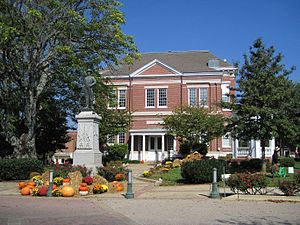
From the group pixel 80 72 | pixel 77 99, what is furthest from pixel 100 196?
pixel 77 99

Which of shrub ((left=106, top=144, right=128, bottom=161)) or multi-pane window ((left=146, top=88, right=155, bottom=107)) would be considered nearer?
shrub ((left=106, top=144, right=128, bottom=161))

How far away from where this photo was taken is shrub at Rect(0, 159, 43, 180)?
Answer: 20.0 meters

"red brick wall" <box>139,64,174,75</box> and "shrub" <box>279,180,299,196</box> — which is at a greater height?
"red brick wall" <box>139,64,174,75</box>

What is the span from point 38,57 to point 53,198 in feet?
39.7

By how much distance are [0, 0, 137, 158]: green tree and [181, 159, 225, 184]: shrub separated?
9.17 metres

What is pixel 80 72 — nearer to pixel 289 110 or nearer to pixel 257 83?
pixel 257 83

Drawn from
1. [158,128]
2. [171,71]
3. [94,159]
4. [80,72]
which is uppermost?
[171,71]

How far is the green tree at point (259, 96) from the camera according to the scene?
2095 cm

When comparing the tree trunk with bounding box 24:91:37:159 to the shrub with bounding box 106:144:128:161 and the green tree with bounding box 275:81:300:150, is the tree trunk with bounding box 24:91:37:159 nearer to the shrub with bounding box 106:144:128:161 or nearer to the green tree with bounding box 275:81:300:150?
the green tree with bounding box 275:81:300:150

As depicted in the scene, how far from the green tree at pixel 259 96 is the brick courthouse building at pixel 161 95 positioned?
17749 mm

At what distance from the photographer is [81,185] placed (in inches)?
580

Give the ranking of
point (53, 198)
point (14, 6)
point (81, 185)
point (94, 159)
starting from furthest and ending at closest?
point (14, 6), point (94, 159), point (81, 185), point (53, 198)

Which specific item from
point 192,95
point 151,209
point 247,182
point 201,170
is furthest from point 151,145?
point 151,209

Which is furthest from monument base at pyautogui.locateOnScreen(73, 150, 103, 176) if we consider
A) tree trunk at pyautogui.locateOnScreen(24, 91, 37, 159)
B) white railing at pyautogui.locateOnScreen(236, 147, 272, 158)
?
white railing at pyautogui.locateOnScreen(236, 147, 272, 158)
